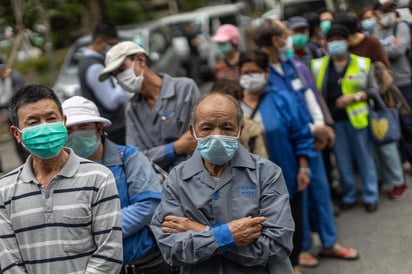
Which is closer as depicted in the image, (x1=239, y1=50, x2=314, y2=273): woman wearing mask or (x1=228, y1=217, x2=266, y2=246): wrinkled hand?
(x1=228, y1=217, x2=266, y2=246): wrinkled hand

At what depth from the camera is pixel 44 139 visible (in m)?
2.38

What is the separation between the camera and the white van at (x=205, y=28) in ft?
48.5

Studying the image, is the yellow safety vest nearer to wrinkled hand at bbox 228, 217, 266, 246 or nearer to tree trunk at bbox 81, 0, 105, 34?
wrinkled hand at bbox 228, 217, 266, 246

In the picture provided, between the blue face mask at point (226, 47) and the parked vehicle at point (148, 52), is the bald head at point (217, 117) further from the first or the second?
the parked vehicle at point (148, 52)

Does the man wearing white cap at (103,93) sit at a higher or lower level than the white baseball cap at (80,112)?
lower

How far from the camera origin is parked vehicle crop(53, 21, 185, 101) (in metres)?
10.8

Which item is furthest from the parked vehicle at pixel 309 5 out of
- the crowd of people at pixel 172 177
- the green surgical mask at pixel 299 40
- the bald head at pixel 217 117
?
the bald head at pixel 217 117

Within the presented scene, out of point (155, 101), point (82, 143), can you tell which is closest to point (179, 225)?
point (82, 143)

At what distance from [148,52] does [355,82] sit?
6.43 metres

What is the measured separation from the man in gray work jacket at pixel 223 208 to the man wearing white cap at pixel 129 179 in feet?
1.18

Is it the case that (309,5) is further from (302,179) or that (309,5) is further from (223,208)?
(223,208)

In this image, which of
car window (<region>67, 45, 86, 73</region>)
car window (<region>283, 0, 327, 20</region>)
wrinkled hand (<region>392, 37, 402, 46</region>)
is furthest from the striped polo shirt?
car window (<region>283, 0, 327, 20</region>)

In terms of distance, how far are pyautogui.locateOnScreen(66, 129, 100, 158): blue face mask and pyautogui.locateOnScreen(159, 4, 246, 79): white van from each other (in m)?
11.5

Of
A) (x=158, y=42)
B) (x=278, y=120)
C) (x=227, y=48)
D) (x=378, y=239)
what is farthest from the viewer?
(x=158, y=42)
